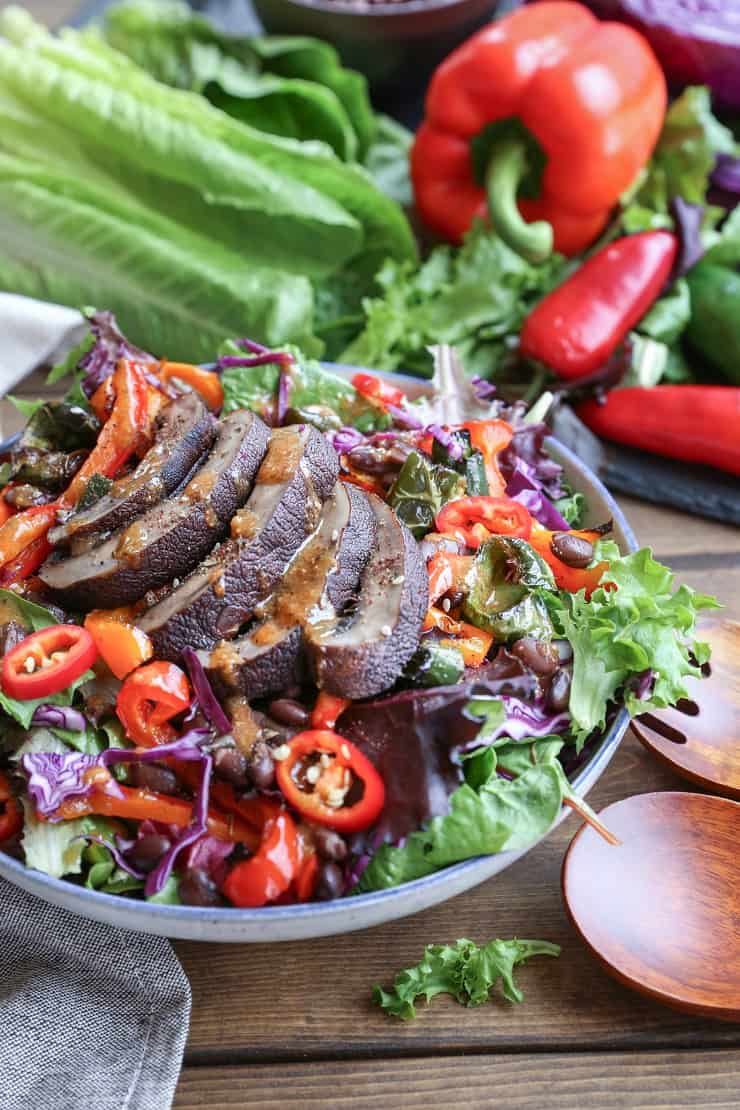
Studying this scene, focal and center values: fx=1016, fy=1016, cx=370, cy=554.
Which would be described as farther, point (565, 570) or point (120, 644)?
point (565, 570)

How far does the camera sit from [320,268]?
18.0 feet

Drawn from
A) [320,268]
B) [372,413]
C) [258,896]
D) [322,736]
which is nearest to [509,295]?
[320,268]

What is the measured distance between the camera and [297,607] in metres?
3.03

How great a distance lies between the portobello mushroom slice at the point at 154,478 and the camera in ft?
10.9

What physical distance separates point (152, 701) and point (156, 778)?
0.24 metres

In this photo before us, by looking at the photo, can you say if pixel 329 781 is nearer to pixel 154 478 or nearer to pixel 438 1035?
pixel 438 1035

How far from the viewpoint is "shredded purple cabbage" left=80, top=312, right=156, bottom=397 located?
13.7ft

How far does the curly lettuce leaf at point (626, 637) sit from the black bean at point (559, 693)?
2 centimetres

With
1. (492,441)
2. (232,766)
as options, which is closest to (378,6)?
(492,441)

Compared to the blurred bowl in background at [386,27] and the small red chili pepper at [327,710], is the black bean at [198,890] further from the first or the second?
the blurred bowl in background at [386,27]

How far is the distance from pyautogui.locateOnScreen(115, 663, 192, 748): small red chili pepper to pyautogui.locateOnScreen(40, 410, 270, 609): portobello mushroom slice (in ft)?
1.04

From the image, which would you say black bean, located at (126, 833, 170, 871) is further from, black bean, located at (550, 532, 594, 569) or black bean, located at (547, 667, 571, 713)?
black bean, located at (550, 532, 594, 569)

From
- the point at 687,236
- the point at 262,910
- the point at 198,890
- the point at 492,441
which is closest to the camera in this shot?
the point at 262,910

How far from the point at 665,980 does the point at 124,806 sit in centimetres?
162
